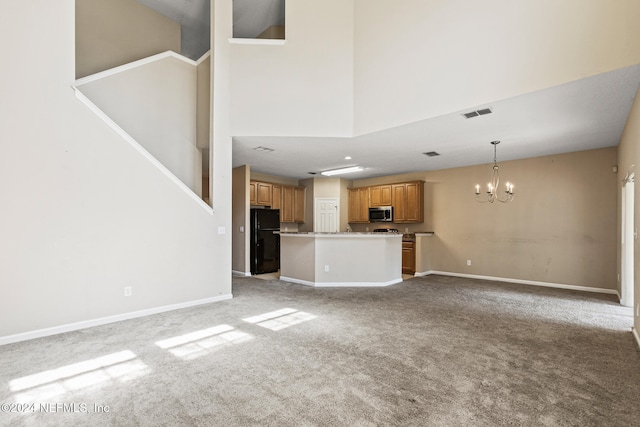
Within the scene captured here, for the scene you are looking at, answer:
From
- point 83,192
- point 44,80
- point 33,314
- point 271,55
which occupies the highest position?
point 271,55

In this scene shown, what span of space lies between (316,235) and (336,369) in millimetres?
3590

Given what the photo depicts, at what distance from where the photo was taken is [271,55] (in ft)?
16.5

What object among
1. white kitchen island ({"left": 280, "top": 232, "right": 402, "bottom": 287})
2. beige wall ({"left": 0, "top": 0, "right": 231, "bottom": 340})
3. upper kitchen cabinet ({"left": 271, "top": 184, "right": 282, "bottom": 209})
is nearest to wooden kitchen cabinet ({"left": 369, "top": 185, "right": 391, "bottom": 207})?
upper kitchen cabinet ({"left": 271, "top": 184, "right": 282, "bottom": 209})

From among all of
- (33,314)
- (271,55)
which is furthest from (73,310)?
(271,55)

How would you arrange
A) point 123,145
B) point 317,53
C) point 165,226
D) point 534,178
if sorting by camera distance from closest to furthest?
point 123,145
point 165,226
point 317,53
point 534,178

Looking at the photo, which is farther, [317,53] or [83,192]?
[317,53]

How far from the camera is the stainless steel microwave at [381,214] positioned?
8.28m

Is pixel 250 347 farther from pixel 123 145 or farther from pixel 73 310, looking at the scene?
pixel 123 145

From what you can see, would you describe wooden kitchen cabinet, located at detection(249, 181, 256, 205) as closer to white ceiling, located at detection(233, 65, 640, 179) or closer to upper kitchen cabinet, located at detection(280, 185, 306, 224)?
white ceiling, located at detection(233, 65, 640, 179)

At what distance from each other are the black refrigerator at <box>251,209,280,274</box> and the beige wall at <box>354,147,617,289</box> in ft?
12.8

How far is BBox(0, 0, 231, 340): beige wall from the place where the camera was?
3117mm

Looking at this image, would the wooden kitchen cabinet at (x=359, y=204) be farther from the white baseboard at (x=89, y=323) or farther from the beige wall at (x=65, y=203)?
the beige wall at (x=65, y=203)

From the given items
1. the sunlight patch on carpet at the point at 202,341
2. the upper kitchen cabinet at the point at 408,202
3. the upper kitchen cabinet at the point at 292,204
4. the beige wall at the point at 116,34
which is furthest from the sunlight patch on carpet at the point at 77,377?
the upper kitchen cabinet at the point at 408,202

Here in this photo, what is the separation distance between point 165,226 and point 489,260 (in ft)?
21.1
